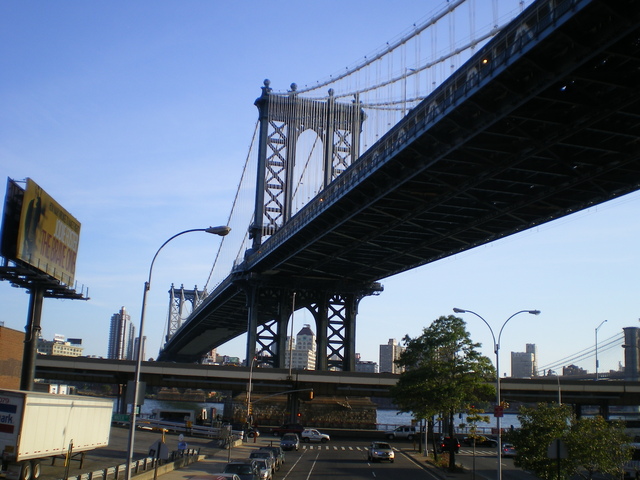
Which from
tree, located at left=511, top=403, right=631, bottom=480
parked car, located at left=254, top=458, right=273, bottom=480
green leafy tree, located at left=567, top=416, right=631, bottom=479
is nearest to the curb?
parked car, located at left=254, top=458, right=273, bottom=480

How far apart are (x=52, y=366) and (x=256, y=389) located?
75.3ft

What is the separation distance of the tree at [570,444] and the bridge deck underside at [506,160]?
47.4ft

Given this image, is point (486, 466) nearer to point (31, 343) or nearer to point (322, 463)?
point (322, 463)

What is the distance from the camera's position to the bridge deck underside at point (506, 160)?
1268 inches

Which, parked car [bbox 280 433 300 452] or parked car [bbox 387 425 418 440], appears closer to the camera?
parked car [bbox 280 433 300 452]

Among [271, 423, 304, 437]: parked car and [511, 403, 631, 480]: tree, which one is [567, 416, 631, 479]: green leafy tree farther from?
[271, 423, 304, 437]: parked car

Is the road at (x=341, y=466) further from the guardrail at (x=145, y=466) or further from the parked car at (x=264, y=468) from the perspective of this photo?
the guardrail at (x=145, y=466)

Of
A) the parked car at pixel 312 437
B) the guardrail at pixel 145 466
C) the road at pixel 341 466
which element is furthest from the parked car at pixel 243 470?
the parked car at pixel 312 437

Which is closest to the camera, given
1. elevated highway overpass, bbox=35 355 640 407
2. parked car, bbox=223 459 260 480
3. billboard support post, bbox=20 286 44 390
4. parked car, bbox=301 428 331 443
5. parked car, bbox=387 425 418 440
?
parked car, bbox=223 459 260 480

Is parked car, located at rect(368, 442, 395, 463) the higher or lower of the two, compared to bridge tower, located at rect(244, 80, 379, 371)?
lower

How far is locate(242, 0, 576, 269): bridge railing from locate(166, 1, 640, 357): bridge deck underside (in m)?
0.25

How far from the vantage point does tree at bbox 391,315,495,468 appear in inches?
1928

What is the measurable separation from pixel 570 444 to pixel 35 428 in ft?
67.3

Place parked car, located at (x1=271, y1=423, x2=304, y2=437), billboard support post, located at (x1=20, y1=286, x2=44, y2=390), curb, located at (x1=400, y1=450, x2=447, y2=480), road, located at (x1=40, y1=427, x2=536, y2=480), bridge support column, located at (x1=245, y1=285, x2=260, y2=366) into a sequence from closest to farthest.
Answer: road, located at (x1=40, y1=427, x2=536, y2=480)
curb, located at (x1=400, y1=450, x2=447, y2=480)
billboard support post, located at (x1=20, y1=286, x2=44, y2=390)
parked car, located at (x1=271, y1=423, x2=304, y2=437)
bridge support column, located at (x1=245, y1=285, x2=260, y2=366)
